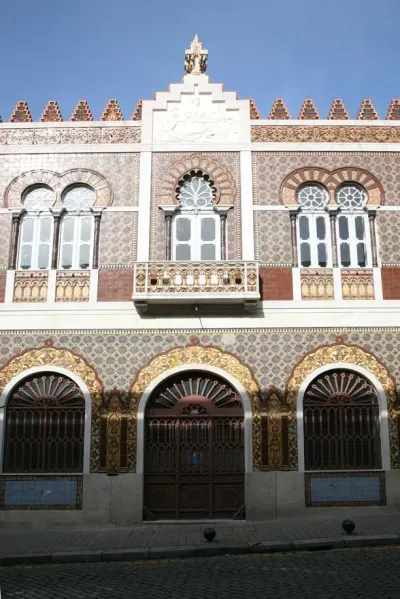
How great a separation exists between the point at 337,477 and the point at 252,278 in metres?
5.03

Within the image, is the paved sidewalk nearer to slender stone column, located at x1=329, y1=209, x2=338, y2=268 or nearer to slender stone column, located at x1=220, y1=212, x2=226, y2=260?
slender stone column, located at x1=329, y1=209, x2=338, y2=268

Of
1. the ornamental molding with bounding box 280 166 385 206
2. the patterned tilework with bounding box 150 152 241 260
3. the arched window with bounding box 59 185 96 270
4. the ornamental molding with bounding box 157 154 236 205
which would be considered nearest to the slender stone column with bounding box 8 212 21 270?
the arched window with bounding box 59 185 96 270

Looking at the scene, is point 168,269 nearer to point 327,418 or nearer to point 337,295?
point 337,295

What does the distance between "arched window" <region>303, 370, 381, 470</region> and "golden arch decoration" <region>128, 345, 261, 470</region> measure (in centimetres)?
124

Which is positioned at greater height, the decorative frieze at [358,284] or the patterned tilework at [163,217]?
the patterned tilework at [163,217]

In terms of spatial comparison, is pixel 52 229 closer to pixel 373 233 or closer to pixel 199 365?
pixel 199 365

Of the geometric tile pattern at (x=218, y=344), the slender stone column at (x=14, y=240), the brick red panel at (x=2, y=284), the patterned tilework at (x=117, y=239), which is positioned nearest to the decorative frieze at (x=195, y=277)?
the patterned tilework at (x=117, y=239)

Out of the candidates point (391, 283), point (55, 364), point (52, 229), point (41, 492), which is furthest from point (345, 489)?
point (52, 229)

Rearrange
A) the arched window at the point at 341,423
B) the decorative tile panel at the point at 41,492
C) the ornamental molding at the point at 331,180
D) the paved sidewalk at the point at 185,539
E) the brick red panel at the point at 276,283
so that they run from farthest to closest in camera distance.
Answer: the ornamental molding at the point at 331,180
the brick red panel at the point at 276,283
the arched window at the point at 341,423
the decorative tile panel at the point at 41,492
the paved sidewalk at the point at 185,539

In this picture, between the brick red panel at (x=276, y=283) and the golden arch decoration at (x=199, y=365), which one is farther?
the brick red panel at (x=276, y=283)

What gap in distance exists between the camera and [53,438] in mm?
14367

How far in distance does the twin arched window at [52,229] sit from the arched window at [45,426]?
2.94 metres

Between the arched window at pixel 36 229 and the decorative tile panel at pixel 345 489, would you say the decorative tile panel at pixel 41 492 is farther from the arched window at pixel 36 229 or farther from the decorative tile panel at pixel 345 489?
the decorative tile panel at pixel 345 489

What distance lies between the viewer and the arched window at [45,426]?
14.2m
